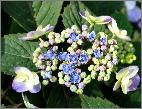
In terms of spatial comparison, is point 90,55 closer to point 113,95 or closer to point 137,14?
point 113,95

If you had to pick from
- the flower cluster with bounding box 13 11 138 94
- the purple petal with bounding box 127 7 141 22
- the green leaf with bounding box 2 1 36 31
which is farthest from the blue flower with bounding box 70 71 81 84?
the purple petal with bounding box 127 7 141 22

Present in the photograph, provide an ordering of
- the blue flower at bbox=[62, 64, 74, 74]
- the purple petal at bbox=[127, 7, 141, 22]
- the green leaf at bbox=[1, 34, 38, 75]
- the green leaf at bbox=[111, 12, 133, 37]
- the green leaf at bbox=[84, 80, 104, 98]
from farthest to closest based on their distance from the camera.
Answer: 1. the purple petal at bbox=[127, 7, 141, 22]
2. the green leaf at bbox=[111, 12, 133, 37]
3. the green leaf at bbox=[84, 80, 104, 98]
4. the green leaf at bbox=[1, 34, 38, 75]
5. the blue flower at bbox=[62, 64, 74, 74]

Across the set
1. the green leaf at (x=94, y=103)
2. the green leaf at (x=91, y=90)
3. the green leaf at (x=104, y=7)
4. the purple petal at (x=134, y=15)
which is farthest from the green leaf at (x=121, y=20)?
the green leaf at (x=94, y=103)

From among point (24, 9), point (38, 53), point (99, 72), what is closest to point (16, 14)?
point (24, 9)

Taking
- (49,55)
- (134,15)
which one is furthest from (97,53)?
(134,15)

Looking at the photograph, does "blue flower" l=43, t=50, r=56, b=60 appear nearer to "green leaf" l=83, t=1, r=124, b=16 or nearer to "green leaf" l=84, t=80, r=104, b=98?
"green leaf" l=84, t=80, r=104, b=98

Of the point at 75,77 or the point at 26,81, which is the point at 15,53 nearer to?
the point at 26,81

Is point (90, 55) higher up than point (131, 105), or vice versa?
point (90, 55)

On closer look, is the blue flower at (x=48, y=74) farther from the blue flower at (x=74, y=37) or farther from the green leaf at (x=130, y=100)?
the green leaf at (x=130, y=100)
